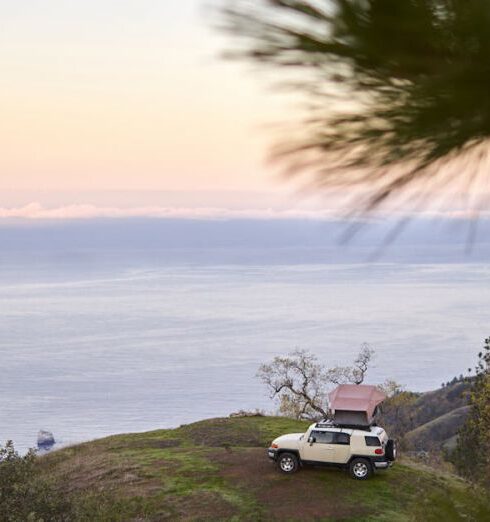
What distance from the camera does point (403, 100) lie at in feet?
11.1

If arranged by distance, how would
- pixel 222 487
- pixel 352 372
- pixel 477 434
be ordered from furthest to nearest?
pixel 352 372 < pixel 477 434 < pixel 222 487

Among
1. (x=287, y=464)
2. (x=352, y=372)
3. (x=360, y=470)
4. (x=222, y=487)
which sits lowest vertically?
(x=222, y=487)

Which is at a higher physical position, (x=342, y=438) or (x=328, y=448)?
(x=342, y=438)

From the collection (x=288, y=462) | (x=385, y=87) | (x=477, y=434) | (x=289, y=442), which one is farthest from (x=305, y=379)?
(x=385, y=87)

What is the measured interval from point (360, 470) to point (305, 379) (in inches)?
790

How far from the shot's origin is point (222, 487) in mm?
27109

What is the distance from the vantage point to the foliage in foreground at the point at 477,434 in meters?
29.7

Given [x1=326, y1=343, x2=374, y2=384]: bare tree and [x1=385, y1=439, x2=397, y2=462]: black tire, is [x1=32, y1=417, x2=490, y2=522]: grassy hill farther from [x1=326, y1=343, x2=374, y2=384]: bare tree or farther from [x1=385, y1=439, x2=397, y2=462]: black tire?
[x1=326, y1=343, x2=374, y2=384]: bare tree

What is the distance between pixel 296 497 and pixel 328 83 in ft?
77.9

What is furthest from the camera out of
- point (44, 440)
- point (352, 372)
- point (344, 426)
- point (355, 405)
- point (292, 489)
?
point (44, 440)

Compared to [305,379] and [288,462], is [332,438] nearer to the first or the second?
[288,462]

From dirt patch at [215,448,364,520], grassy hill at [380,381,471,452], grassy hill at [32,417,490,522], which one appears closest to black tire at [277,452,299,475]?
dirt patch at [215,448,364,520]

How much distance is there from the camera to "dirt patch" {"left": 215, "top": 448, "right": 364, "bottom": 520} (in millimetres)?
24594

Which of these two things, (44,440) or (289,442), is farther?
(44,440)
